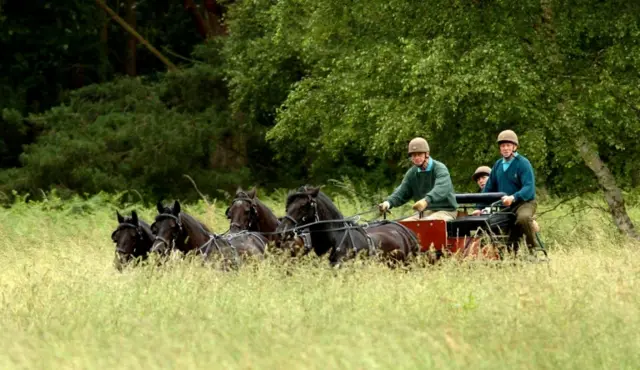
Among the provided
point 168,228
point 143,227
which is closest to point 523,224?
point 168,228

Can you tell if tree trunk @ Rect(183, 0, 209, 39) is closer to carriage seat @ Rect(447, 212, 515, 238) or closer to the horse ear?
carriage seat @ Rect(447, 212, 515, 238)

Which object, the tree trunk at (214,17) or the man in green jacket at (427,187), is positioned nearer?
the man in green jacket at (427,187)

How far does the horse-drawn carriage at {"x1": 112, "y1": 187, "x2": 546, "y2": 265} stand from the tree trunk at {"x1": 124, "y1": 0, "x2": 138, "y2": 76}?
3355 centimetres

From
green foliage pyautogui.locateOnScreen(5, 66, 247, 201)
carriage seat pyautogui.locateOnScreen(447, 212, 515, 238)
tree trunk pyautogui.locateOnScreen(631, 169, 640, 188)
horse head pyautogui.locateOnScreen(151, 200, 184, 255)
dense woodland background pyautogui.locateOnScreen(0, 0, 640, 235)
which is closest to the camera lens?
horse head pyautogui.locateOnScreen(151, 200, 184, 255)

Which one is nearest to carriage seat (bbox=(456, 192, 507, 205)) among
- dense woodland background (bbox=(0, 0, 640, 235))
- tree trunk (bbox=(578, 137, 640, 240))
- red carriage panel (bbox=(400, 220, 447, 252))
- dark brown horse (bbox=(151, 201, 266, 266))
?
red carriage panel (bbox=(400, 220, 447, 252))

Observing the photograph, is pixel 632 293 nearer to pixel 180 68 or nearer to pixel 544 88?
pixel 544 88

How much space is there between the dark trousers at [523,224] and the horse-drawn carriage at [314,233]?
0.29 ft

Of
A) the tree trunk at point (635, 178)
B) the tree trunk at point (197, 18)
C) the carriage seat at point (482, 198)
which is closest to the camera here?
the carriage seat at point (482, 198)

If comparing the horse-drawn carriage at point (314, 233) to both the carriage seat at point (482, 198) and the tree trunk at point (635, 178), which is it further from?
the tree trunk at point (635, 178)

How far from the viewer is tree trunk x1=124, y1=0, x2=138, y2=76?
49.3 m

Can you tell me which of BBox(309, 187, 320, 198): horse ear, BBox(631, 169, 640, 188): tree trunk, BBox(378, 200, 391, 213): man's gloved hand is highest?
BBox(309, 187, 320, 198): horse ear

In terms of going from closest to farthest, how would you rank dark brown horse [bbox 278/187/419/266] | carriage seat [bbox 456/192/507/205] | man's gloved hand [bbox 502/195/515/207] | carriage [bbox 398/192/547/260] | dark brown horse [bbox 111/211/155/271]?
dark brown horse [bbox 278/187/419/266], dark brown horse [bbox 111/211/155/271], carriage [bbox 398/192/547/260], man's gloved hand [bbox 502/195/515/207], carriage seat [bbox 456/192/507/205]

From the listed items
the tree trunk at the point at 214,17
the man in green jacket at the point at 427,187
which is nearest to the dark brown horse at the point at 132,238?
the man in green jacket at the point at 427,187

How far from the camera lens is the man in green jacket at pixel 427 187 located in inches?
626
